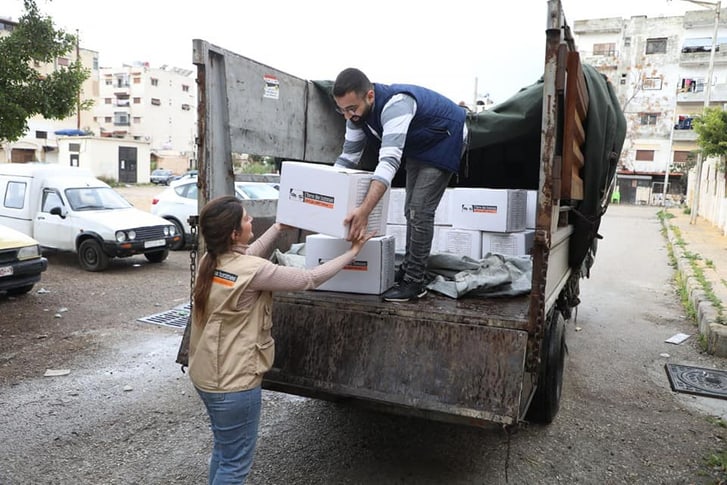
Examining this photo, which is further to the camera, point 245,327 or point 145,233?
point 145,233

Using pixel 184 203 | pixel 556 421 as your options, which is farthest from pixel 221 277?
pixel 184 203

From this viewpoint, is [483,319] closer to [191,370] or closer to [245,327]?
[245,327]

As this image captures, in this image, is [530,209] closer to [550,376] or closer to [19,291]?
[550,376]

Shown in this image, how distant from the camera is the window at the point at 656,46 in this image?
4347 cm

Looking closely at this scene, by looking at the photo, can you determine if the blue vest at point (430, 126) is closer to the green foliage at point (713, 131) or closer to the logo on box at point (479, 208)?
the logo on box at point (479, 208)

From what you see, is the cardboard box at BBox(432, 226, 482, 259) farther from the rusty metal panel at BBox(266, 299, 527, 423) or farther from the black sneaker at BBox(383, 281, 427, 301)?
the rusty metal panel at BBox(266, 299, 527, 423)

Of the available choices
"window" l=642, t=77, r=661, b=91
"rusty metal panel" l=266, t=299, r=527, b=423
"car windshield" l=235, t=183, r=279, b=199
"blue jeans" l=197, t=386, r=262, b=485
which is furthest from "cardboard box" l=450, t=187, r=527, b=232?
"window" l=642, t=77, r=661, b=91

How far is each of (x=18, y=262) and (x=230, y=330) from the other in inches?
239

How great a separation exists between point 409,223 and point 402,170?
74.3 inches

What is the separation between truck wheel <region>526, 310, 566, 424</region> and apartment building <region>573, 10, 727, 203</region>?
42.4 meters

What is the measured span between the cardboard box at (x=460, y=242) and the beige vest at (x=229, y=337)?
2300 millimetres

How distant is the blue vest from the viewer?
3.19 meters

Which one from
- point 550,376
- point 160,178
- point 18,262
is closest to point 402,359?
point 550,376

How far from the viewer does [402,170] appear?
5281 millimetres
